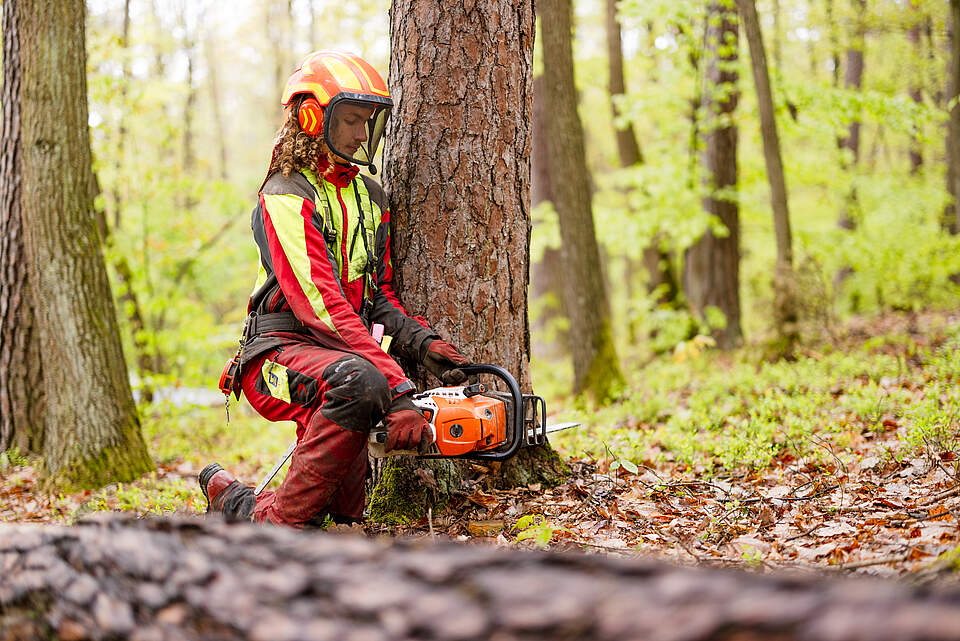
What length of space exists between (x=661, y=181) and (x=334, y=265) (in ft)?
27.5

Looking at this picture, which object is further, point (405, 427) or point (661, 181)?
point (661, 181)

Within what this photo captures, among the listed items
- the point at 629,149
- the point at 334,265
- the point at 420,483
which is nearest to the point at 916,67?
the point at 629,149

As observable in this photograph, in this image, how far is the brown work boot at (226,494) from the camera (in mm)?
3955

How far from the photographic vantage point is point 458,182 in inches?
160

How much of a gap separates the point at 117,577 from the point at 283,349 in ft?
5.20

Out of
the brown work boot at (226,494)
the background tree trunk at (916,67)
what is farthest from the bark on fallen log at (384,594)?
the background tree trunk at (916,67)

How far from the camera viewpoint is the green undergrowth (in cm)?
470

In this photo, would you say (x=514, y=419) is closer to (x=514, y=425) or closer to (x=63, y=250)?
(x=514, y=425)

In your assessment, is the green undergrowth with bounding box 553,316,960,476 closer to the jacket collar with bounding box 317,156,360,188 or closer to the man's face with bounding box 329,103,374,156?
the jacket collar with bounding box 317,156,360,188

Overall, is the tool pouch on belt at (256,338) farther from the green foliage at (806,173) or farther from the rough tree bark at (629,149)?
the rough tree bark at (629,149)

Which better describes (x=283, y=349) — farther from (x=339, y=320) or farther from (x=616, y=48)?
(x=616, y=48)

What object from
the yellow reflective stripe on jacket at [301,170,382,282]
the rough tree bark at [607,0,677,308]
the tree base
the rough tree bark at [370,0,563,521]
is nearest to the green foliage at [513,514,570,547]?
the rough tree bark at [370,0,563,521]

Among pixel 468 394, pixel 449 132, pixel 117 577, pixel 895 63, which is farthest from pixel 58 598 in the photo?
Result: pixel 895 63

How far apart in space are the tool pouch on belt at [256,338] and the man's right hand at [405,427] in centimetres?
72
